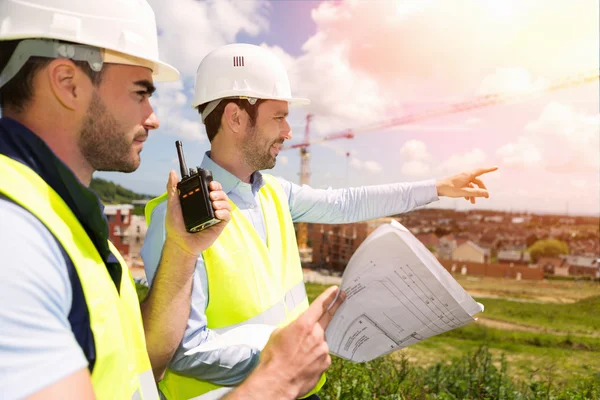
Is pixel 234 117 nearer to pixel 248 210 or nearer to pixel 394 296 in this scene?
pixel 248 210

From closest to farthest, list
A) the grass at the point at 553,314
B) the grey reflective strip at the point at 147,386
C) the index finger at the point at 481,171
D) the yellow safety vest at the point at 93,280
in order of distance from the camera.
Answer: the yellow safety vest at the point at 93,280 → the grey reflective strip at the point at 147,386 → the index finger at the point at 481,171 → the grass at the point at 553,314

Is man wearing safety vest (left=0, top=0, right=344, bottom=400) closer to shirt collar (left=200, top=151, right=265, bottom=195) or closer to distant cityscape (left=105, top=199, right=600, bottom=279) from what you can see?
shirt collar (left=200, top=151, right=265, bottom=195)

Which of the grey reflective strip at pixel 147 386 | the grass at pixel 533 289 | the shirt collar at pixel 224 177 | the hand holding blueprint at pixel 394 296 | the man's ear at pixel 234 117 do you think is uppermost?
the man's ear at pixel 234 117

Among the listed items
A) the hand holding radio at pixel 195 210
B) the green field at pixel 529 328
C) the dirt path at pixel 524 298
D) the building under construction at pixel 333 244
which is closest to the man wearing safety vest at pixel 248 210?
the hand holding radio at pixel 195 210

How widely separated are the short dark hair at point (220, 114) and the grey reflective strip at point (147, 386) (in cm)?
136

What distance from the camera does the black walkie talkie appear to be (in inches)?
61.3

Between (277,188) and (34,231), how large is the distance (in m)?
1.72

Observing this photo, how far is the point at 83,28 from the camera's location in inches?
49.9

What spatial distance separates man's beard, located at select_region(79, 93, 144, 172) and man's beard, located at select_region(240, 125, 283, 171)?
103cm

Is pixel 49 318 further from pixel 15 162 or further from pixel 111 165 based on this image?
pixel 111 165

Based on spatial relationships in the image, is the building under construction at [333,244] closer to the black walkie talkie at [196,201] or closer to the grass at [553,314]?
the grass at [553,314]

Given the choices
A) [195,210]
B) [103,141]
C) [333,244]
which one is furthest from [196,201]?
[333,244]

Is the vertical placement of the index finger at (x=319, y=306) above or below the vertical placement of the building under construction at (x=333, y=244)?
above

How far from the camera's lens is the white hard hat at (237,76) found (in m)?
2.42
